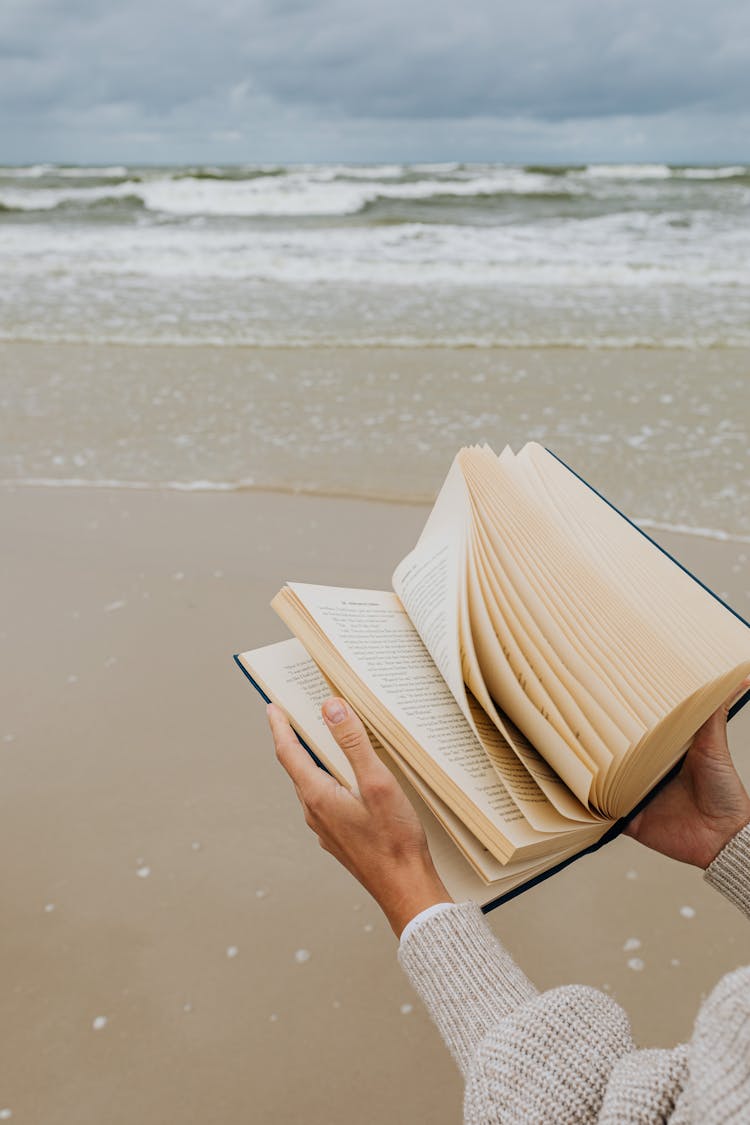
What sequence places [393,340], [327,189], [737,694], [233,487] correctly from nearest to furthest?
[737,694], [233,487], [393,340], [327,189]

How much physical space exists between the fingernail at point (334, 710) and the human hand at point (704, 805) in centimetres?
38

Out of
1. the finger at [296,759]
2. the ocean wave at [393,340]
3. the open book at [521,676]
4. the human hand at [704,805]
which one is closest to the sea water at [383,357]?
the ocean wave at [393,340]

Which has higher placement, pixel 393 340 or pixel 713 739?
pixel 393 340

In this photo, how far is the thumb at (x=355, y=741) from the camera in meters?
0.78

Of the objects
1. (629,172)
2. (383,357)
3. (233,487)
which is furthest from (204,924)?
(629,172)

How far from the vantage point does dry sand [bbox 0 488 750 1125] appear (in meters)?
1.15

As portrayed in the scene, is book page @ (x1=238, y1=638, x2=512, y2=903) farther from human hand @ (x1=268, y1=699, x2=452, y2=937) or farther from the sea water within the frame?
the sea water

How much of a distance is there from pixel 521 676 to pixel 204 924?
0.81 m

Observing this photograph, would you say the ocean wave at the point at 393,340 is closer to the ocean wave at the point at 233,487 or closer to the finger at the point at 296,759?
the ocean wave at the point at 233,487

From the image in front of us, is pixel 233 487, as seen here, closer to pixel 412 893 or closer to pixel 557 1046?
pixel 412 893

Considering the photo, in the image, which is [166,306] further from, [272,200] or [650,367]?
[272,200]

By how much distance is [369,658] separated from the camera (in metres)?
0.88

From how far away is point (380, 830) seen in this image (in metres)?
0.79

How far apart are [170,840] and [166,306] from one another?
5.15m
